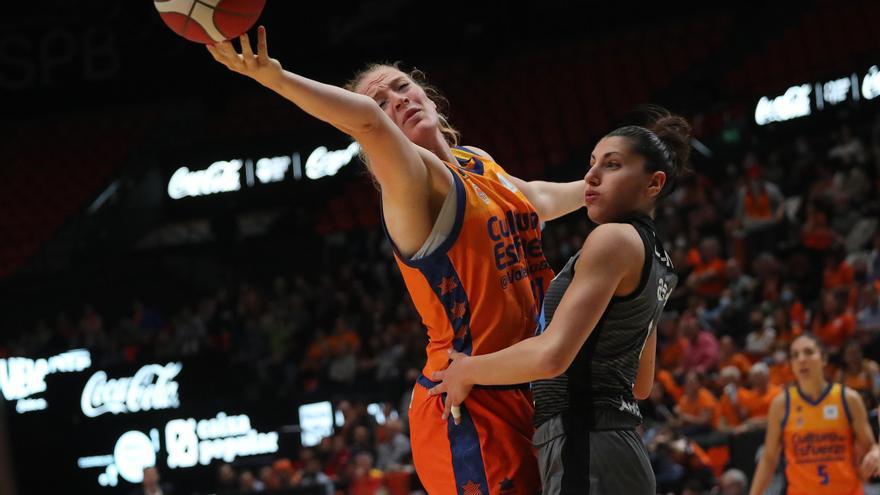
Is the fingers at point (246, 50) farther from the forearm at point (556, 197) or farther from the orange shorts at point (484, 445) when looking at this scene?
the forearm at point (556, 197)

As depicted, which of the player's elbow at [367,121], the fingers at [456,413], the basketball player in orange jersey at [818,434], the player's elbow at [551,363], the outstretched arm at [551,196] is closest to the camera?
the player's elbow at [551,363]

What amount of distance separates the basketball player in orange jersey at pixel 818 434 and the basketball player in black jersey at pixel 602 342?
3941 millimetres

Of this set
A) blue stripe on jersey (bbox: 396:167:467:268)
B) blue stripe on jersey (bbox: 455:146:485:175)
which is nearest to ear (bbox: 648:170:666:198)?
blue stripe on jersey (bbox: 396:167:467:268)

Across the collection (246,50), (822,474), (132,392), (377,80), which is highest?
(132,392)

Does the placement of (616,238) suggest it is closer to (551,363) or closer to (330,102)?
(551,363)

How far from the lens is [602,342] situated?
304cm

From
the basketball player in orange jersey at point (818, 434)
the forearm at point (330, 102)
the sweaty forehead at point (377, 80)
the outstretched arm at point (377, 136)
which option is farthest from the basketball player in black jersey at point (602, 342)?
the basketball player in orange jersey at point (818, 434)

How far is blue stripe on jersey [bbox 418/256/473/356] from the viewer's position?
3.39m

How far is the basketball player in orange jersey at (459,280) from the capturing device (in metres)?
3.27

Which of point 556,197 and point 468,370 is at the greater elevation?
point 556,197

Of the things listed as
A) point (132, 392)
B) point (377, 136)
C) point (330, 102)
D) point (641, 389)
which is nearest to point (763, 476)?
point (641, 389)

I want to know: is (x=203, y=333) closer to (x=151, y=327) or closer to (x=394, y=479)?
(x=151, y=327)

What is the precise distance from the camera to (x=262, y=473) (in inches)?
473

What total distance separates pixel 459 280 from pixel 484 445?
1.68ft
